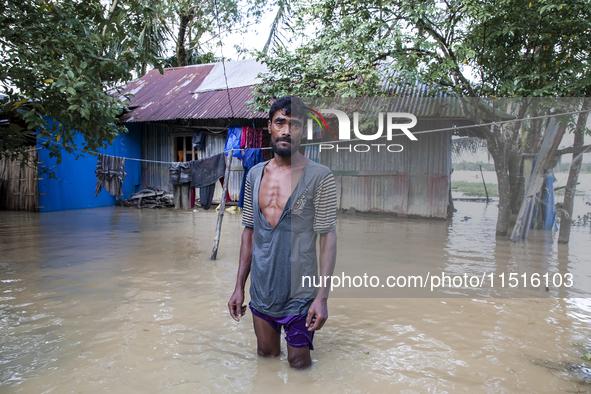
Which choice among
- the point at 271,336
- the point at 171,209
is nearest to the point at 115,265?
the point at 271,336

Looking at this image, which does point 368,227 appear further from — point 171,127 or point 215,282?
point 171,127

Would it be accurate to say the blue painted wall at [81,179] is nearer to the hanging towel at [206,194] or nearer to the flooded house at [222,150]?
the flooded house at [222,150]

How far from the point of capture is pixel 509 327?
11.8 feet

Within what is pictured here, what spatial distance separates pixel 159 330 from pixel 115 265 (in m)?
2.55

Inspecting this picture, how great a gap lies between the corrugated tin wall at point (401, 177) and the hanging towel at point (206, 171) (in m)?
2.60

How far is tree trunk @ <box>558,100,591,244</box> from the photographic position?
221 inches

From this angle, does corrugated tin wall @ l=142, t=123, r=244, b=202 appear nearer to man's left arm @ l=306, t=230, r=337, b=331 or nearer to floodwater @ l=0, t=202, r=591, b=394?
floodwater @ l=0, t=202, r=591, b=394

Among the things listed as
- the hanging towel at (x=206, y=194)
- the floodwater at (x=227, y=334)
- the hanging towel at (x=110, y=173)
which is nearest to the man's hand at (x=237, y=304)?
the floodwater at (x=227, y=334)

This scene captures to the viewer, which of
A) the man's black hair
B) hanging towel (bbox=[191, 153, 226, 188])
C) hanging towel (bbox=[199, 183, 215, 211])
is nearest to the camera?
the man's black hair

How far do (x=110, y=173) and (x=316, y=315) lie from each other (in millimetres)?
10704

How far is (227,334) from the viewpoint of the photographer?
3404 millimetres

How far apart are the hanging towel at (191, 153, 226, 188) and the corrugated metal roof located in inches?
69.9

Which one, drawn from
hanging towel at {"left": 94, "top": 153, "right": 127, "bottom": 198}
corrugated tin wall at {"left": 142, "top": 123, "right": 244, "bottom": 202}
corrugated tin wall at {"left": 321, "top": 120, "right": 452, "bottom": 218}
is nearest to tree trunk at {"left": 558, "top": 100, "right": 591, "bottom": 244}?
corrugated tin wall at {"left": 321, "top": 120, "right": 452, "bottom": 218}

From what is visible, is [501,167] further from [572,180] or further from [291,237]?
[291,237]
